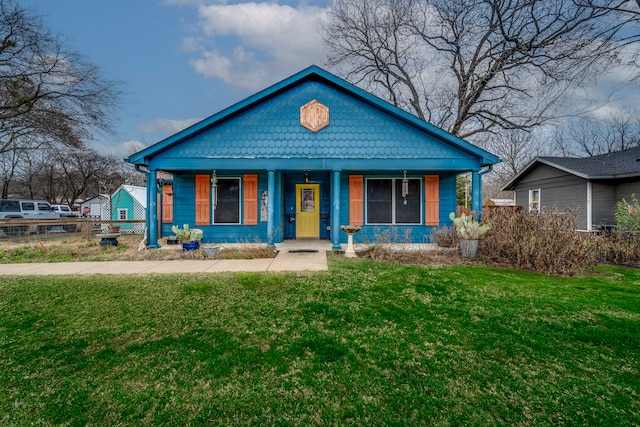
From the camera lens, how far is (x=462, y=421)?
1900 millimetres

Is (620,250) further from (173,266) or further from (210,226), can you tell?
(210,226)

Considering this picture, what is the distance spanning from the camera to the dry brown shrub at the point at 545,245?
19.1ft

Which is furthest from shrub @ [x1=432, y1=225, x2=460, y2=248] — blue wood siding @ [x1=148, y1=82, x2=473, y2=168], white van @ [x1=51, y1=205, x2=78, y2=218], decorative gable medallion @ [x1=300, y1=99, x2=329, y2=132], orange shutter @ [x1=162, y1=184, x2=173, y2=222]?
white van @ [x1=51, y1=205, x2=78, y2=218]

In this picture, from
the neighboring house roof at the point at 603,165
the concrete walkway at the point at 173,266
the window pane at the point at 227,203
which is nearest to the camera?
the concrete walkway at the point at 173,266

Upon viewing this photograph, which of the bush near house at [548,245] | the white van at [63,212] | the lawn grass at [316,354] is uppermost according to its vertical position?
the white van at [63,212]

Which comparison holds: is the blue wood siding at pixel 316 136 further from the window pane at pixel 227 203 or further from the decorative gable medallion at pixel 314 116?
the window pane at pixel 227 203

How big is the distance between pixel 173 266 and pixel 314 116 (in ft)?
18.2

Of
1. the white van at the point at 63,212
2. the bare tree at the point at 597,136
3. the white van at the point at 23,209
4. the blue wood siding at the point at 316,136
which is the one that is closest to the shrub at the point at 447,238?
the blue wood siding at the point at 316,136

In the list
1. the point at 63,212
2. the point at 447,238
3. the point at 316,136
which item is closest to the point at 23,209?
the point at 63,212

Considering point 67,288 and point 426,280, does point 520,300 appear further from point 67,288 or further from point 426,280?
point 67,288

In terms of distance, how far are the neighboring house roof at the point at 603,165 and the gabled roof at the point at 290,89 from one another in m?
6.67

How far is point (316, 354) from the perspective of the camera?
106 inches

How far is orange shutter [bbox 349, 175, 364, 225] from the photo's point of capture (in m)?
9.69

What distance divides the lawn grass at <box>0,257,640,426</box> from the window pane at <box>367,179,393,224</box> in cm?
515
